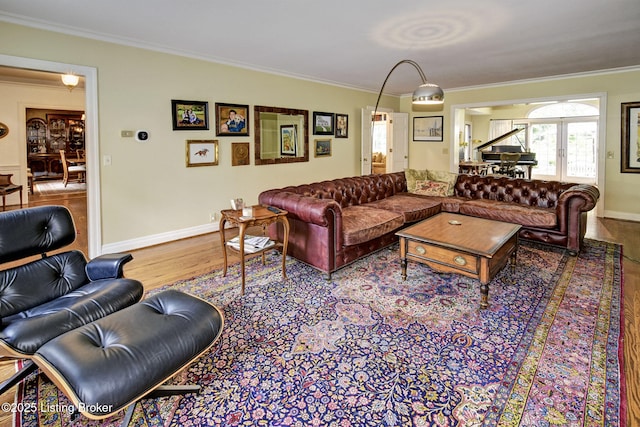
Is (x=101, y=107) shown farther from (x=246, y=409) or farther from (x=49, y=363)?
(x=246, y=409)

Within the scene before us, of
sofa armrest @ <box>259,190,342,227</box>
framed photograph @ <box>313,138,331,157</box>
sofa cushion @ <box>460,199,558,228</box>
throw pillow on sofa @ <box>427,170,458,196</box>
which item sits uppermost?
framed photograph @ <box>313,138,331,157</box>

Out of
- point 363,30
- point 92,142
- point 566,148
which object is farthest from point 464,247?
point 566,148

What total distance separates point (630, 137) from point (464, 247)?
16.8ft

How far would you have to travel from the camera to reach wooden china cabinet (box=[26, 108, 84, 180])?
37.6ft

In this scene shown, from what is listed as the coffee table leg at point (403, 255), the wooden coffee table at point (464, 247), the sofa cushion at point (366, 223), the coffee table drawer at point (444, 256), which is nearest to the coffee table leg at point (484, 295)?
the wooden coffee table at point (464, 247)

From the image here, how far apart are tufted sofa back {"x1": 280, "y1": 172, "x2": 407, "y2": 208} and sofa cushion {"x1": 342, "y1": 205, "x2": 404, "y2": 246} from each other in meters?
0.24

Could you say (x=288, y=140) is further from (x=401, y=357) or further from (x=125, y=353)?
(x=125, y=353)

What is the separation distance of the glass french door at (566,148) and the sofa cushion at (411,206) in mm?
8136

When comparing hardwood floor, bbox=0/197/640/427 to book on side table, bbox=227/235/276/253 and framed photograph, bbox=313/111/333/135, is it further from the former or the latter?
framed photograph, bbox=313/111/333/135

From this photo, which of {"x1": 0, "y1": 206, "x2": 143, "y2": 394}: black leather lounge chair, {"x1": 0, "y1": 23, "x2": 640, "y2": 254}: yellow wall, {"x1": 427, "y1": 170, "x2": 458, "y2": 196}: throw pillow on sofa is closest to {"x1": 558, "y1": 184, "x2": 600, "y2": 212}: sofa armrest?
{"x1": 427, "y1": 170, "x2": 458, "y2": 196}: throw pillow on sofa

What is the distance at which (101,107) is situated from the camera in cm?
413

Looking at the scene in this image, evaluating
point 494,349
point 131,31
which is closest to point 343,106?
point 131,31

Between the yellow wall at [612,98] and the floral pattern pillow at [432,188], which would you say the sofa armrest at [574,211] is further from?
the yellow wall at [612,98]

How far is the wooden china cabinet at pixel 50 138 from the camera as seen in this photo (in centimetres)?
1147
